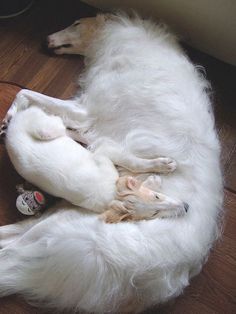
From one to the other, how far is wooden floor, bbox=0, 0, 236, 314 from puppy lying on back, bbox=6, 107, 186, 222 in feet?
0.94

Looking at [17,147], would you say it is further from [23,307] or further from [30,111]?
[23,307]

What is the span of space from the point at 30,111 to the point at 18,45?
571 millimetres

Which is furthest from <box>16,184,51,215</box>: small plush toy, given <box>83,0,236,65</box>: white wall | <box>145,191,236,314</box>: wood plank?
<box>83,0,236,65</box>: white wall

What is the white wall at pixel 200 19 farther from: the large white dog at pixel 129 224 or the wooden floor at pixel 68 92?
the large white dog at pixel 129 224

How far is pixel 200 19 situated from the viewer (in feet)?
6.34

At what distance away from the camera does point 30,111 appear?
5.42 ft

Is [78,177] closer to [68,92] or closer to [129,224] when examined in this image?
[129,224]

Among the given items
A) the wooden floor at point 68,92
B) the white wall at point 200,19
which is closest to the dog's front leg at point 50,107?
the wooden floor at point 68,92

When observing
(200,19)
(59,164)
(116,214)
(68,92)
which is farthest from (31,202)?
(200,19)

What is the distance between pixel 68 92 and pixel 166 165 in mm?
694

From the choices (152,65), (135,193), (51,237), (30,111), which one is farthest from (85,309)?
(152,65)

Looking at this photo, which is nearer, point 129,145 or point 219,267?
point 129,145

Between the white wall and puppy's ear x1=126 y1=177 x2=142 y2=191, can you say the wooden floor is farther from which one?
puppy's ear x1=126 y1=177 x2=142 y2=191

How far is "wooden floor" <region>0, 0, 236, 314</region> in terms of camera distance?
1.68 m
